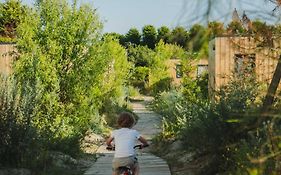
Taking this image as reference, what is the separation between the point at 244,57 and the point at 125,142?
7.64ft

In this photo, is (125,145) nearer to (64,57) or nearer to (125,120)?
(125,120)

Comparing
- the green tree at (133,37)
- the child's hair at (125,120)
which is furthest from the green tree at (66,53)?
the green tree at (133,37)

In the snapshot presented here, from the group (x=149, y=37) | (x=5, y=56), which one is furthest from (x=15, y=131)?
(x=149, y=37)

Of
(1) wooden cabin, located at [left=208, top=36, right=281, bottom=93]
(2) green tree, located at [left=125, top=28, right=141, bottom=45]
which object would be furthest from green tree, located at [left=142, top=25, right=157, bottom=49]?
(1) wooden cabin, located at [left=208, top=36, right=281, bottom=93]

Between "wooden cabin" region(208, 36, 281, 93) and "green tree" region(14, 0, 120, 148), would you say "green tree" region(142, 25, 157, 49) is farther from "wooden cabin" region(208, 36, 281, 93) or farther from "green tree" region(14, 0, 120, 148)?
"green tree" region(14, 0, 120, 148)

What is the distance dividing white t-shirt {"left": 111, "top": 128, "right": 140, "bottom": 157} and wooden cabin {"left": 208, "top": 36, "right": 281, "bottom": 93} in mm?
1388

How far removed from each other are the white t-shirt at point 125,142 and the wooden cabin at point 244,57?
1.39 metres

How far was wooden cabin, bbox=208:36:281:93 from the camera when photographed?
15.0 feet

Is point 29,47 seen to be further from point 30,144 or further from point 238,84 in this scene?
point 238,84

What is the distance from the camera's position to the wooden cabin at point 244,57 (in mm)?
4566

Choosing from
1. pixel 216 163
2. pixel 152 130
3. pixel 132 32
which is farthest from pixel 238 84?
pixel 132 32

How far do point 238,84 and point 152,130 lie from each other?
40.2 feet

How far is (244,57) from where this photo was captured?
26.4 ft

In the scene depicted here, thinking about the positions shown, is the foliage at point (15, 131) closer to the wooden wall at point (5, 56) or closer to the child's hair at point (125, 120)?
the child's hair at point (125, 120)
